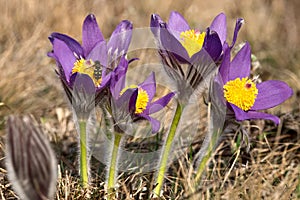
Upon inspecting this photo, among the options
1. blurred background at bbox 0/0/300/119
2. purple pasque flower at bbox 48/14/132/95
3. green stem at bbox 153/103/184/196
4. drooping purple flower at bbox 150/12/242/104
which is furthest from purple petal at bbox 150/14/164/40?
blurred background at bbox 0/0/300/119

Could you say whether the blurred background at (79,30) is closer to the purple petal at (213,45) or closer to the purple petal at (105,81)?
the purple petal at (105,81)

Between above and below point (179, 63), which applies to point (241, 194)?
below

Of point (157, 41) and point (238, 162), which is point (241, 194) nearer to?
point (238, 162)

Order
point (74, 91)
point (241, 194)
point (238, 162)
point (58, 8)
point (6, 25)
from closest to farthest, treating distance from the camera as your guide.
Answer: point (74, 91) → point (241, 194) → point (238, 162) → point (6, 25) → point (58, 8)

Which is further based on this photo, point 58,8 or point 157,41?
point 58,8

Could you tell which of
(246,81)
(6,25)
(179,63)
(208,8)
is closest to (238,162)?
(246,81)

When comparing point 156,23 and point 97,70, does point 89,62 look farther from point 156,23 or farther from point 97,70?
point 156,23

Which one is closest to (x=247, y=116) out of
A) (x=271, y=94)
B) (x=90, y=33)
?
(x=271, y=94)
